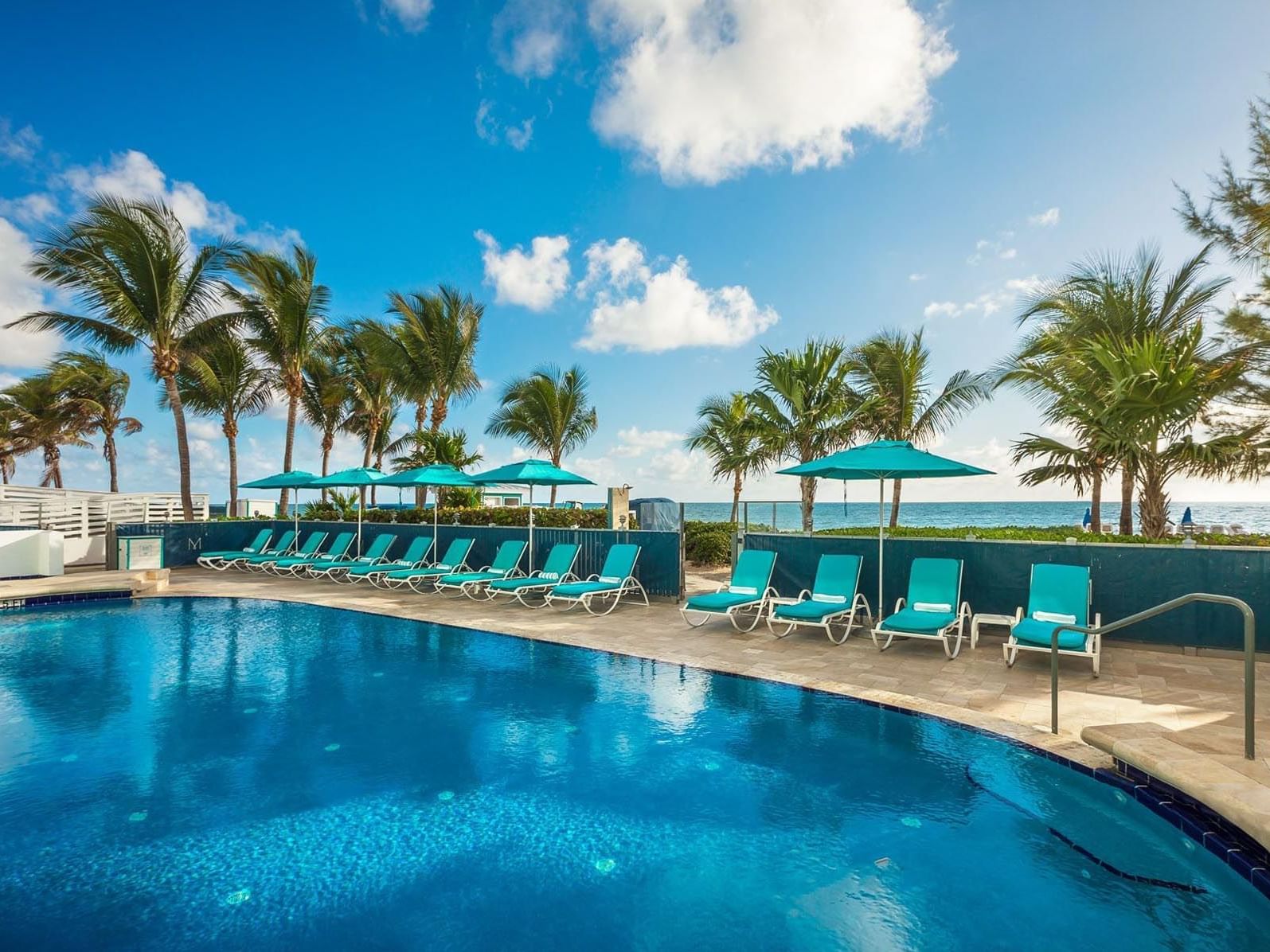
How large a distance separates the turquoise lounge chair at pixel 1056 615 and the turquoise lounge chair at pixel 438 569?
29.8ft

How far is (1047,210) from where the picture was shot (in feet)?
36.5

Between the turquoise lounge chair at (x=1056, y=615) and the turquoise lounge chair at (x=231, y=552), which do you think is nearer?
the turquoise lounge chair at (x=1056, y=615)

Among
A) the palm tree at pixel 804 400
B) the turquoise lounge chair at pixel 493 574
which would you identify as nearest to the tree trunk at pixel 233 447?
the turquoise lounge chair at pixel 493 574

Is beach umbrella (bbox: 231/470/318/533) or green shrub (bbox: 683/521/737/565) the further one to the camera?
green shrub (bbox: 683/521/737/565)

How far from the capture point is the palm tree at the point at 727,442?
57.4 ft

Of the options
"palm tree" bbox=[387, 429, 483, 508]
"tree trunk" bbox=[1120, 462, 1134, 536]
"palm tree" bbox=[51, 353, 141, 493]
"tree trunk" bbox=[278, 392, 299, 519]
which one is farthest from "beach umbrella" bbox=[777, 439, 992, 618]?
"palm tree" bbox=[51, 353, 141, 493]

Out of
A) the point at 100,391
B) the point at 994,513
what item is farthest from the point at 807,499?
the point at 994,513

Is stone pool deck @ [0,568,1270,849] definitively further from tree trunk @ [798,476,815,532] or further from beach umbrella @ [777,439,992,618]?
tree trunk @ [798,476,815,532]

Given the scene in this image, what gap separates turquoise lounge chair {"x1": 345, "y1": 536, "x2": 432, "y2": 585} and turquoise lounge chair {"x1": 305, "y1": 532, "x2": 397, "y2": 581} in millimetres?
130

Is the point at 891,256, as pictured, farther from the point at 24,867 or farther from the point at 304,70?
the point at 24,867

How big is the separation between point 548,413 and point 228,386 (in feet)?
33.3

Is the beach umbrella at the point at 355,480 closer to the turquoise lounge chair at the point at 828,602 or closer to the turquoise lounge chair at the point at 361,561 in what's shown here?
the turquoise lounge chair at the point at 361,561

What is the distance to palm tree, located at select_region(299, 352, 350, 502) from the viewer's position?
21875 millimetres

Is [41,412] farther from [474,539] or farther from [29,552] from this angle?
[474,539]
